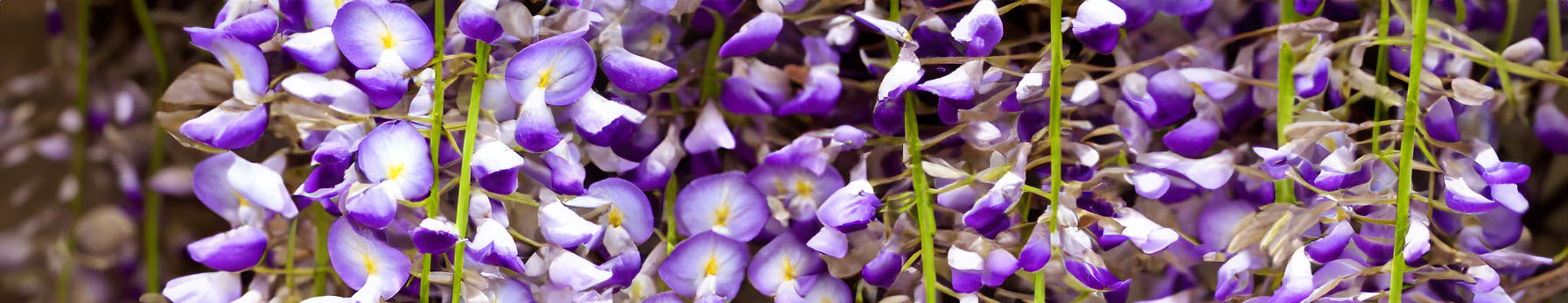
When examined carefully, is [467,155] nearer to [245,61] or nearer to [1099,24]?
[245,61]

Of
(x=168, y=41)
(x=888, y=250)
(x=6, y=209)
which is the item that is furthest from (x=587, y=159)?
(x=6, y=209)

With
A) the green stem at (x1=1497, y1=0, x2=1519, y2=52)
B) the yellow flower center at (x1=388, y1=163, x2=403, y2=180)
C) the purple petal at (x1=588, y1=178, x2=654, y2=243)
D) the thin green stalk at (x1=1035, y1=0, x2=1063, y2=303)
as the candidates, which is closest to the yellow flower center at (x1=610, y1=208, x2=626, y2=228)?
the purple petal at (x1=588, y1=178, x2=654, y2=243)

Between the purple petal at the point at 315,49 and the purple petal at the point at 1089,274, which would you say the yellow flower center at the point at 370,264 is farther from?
the purple petal at the point at 1089,274

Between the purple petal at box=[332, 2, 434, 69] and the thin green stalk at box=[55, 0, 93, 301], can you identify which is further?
the thin green stalk at box=[55, 0, 93, 301]

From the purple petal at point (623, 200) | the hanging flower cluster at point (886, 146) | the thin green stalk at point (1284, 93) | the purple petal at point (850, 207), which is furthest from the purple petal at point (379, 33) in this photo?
the thin green stalk at point (1284, 93)

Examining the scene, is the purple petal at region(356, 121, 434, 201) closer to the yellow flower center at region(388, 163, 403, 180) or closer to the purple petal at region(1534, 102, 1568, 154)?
the yellow flower center at region(388, 163, 403, 180)

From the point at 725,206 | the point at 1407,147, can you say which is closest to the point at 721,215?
the point at 725,206
